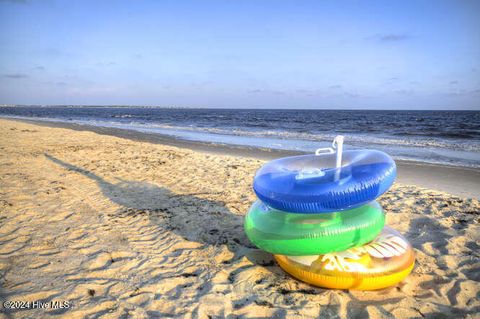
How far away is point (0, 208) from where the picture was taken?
479 cm

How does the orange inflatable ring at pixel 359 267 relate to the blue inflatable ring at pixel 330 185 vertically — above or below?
below

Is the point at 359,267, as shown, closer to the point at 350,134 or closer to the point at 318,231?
the point at 318,231

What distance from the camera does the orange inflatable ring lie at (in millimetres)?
2828

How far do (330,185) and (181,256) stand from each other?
6.56ft

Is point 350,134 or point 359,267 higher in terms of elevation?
point 350,134

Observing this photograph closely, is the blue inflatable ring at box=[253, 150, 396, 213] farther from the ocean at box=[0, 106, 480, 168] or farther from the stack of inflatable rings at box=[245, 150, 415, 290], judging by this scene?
the ocean at box=[0, 106, 480, 168]

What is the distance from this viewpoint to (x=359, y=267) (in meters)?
2.85

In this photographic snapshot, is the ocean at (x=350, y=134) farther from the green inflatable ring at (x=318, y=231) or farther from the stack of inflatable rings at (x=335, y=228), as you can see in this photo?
the green inflatable ring at (x=318, y=231)

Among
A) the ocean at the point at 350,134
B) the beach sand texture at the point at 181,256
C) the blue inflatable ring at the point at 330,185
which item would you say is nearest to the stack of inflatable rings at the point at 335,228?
the blue inflatable ring at the point at 330,185

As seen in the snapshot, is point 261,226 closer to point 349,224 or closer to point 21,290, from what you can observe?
point 349,224

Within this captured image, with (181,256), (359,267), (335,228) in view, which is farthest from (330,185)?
(181,256)

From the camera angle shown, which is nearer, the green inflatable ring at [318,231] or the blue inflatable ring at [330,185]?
the blue inflatable ring at [330,185]

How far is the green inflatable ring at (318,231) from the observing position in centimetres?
286

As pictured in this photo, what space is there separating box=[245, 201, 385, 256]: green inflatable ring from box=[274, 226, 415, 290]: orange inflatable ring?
11 centimetres
